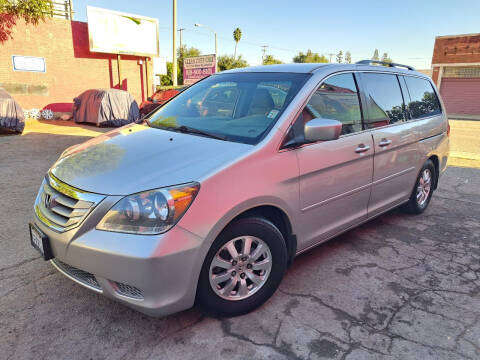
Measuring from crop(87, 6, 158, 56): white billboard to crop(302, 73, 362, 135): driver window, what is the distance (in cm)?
1577

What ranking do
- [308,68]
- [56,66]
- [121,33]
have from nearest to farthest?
[308,68] → [56,66] → [121,33]

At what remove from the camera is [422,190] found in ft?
14.8

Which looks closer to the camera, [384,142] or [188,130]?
[188,130]

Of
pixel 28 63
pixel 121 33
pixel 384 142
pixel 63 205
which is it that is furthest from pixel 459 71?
pixel 63 205

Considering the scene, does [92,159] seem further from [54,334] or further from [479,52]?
[479,52]

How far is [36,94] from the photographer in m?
15.3

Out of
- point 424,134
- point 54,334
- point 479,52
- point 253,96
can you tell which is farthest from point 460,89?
point 54,334

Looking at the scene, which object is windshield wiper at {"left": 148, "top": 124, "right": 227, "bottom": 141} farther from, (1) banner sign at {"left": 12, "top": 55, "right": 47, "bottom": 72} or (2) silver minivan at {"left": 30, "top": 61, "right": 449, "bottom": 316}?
(1) banner sign at {"left": 12, "top": 55, "right": 47, "bottom": 72}

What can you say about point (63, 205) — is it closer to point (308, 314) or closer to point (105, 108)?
point (308, 314)

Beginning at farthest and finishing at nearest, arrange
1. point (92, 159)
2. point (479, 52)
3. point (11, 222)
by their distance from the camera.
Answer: point (479, 52), point (11, 222), point (92, 159)

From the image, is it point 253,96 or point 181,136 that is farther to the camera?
point 253,96

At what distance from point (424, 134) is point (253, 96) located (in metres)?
2.29

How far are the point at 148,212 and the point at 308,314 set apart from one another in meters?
1.37

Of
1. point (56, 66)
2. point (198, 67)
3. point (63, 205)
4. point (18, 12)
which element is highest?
point (18, 12)
